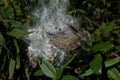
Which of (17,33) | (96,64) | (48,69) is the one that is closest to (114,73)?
(96,64)

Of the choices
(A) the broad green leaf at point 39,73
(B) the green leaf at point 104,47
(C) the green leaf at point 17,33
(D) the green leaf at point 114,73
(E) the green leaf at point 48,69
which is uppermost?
(C) the green leaf at point 17,33

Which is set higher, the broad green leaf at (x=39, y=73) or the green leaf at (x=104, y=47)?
the green leaf at (x=104, y=47)

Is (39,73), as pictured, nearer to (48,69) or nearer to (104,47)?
(48,69)

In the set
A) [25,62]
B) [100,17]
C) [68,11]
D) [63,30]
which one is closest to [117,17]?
[100,17]

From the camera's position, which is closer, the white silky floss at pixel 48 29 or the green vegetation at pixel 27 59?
the green vegetation at pixel 27 59

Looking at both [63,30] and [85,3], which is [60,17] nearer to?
[63,30]

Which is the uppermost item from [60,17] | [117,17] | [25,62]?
[60,17]

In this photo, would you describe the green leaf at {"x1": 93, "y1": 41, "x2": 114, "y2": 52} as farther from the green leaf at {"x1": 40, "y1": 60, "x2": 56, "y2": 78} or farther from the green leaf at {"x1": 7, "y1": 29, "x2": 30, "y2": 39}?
the green leaf at {"x1": 7, "y1": 29, "x2": 30, "y2": 39}

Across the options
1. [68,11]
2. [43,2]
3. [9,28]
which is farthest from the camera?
[68,11]

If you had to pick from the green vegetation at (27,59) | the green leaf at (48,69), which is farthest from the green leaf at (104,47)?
the green leaf at (48,69)

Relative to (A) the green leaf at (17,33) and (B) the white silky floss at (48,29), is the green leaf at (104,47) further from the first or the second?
(A) the green leaf at (17,33)

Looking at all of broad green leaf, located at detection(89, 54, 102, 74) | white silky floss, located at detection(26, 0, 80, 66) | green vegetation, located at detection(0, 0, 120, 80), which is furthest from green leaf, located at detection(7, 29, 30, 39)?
broad green leaf, located at detection(89, 54, 102, 74)
